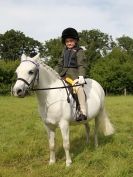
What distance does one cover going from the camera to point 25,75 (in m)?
6.52

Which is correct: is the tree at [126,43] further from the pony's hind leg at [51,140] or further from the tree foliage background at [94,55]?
the pony's hind leg at [51,140]

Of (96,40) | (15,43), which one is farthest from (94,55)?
(15,43)

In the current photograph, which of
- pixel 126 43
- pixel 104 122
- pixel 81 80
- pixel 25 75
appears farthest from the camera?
pixel 126 43

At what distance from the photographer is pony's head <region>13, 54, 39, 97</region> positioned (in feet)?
20.9

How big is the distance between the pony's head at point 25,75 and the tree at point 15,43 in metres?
72.1

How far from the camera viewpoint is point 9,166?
7.34m

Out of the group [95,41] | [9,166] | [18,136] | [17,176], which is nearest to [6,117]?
[18,136]

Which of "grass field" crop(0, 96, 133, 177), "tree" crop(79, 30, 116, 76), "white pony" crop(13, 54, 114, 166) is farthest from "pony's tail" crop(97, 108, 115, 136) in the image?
"tree" crop(79, 30, 116, 76)

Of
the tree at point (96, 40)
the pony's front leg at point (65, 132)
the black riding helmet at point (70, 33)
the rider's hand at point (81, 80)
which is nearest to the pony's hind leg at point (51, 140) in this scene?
the pony's front leg at point (65, 132)

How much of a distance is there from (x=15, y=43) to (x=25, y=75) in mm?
73473

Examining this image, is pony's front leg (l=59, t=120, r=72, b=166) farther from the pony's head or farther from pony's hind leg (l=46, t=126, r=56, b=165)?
the pony's head

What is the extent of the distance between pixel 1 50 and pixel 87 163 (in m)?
75.9

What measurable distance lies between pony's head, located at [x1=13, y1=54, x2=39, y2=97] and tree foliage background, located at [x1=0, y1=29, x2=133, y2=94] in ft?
116

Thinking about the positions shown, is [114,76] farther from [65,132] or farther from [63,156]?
[65,132]
